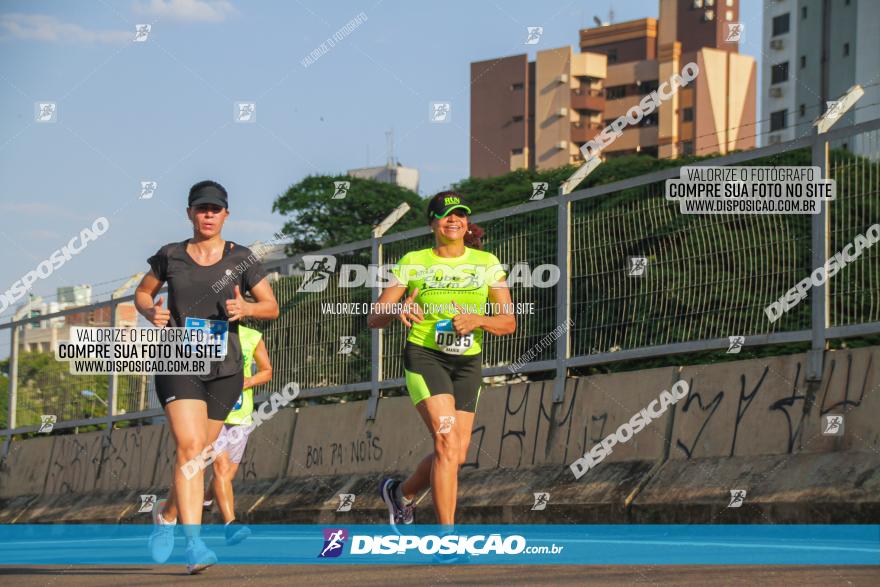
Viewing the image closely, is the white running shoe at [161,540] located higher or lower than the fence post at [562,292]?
lower

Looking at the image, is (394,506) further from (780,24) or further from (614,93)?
(614,93)

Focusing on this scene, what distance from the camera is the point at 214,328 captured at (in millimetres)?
8516

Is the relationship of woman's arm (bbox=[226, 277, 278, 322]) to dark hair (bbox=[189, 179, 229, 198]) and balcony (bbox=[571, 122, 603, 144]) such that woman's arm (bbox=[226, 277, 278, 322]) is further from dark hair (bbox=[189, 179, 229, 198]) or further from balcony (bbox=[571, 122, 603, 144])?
balcony (bbox=[571, 122, 603, 144])

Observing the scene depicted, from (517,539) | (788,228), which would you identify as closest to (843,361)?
(788,228)

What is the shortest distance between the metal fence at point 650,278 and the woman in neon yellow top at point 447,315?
7.73 feet

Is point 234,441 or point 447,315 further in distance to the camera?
point 234,441

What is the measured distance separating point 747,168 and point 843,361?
71.4 inches

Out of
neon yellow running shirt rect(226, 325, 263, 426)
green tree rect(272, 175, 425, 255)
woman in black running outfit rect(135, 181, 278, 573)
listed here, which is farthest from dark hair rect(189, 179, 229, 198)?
green tree rect(272, 175, 425, 255)

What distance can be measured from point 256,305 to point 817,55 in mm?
96481

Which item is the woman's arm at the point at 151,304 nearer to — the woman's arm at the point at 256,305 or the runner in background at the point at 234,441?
the woman's arm at the point at 256,305

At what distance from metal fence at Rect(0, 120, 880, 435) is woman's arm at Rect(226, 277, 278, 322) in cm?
342

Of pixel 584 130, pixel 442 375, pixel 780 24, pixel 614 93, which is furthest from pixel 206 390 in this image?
pixel 584 130

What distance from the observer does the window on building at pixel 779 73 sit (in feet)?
376

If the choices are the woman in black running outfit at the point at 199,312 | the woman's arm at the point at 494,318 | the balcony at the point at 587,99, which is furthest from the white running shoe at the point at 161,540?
Result: the balcony at the point at 587,99
